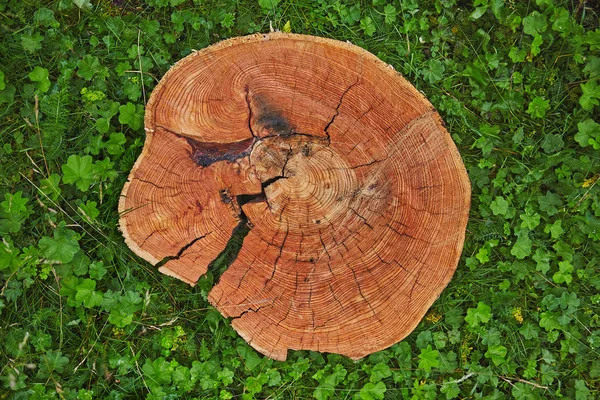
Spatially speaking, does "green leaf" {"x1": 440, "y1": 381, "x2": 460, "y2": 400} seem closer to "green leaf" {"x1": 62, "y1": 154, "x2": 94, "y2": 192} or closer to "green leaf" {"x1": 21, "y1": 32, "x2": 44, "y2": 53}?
"green leaf" {"x1": 62, "y1": 154, "x2": 94, "y2": 192}

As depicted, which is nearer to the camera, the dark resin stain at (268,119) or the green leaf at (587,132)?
the dark resin stain at (268,119)

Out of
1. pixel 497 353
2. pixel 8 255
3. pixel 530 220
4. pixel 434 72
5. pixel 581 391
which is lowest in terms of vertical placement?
pixel 581 391

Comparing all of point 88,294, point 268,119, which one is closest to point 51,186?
point 88,294

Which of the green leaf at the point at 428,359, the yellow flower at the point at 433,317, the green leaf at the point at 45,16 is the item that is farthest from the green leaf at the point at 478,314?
the green leaf at the point at 45,16

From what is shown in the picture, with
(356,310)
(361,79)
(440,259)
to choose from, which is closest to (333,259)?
(356,310)

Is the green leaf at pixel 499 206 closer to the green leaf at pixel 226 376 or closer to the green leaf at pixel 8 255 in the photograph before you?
the green leaf at pixel 226 376

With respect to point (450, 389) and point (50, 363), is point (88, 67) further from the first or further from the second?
point (450, 389)
